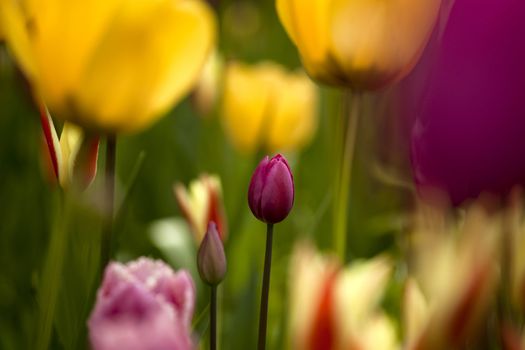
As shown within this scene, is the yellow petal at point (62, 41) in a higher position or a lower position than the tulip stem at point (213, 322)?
higher

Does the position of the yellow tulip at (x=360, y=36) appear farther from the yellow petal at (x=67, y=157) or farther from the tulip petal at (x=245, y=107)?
the tulip petal at (x=245, y=107)

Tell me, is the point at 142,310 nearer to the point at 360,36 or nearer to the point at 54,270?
the point at 54,270

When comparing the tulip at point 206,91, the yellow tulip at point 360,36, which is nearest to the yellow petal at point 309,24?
the yellow tulip at point 360,36

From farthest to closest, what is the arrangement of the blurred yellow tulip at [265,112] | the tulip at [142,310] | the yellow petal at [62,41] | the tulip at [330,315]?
1. the blurred yellow tulip at [265,112]
2. the yellow petal at [62,41]
3. the tulip at [330,315]
4. the tulip at [142,310]

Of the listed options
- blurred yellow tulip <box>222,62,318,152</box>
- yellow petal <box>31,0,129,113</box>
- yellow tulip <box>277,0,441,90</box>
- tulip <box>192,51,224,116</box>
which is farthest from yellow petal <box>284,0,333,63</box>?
tulip <box>192,51,224,116</box>

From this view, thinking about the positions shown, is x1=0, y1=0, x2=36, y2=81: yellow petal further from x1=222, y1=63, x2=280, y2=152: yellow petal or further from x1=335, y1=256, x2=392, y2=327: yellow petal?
x1=222, y1=63, x2=280, y2=152: yellow petal

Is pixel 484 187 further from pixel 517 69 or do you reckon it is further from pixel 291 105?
pixel 291 105

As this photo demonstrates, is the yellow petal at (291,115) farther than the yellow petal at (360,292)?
Yes
